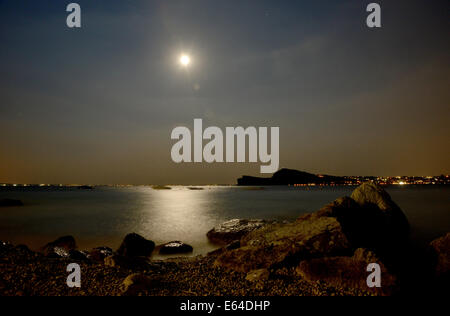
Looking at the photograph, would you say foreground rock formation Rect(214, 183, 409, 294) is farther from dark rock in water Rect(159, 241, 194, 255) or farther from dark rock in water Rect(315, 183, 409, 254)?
dark rock in water Rect(159, 241, 194, 255)

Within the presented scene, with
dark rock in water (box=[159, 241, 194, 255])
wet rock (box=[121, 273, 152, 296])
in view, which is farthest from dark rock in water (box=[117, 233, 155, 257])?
wet rock (box=[121, 273, 152, 296])

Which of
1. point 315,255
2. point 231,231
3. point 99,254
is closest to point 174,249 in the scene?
point 99,254

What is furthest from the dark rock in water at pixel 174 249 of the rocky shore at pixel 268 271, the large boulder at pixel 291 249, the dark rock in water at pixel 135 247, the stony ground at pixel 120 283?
the stony ground at pixel 120 283

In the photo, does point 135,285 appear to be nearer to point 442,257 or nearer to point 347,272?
point 347,272

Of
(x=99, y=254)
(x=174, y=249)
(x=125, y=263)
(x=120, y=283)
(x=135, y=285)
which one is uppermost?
(x=135, y=285)

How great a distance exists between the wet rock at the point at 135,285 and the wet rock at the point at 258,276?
2.52 m

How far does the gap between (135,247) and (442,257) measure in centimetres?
1292

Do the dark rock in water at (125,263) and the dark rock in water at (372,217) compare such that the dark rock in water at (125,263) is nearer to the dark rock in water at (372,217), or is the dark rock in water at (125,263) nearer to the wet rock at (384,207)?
the dark rock in water at (372,217)

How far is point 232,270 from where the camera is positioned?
25.3 ft

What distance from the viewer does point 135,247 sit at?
43.4ft

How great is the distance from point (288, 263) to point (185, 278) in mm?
3026
